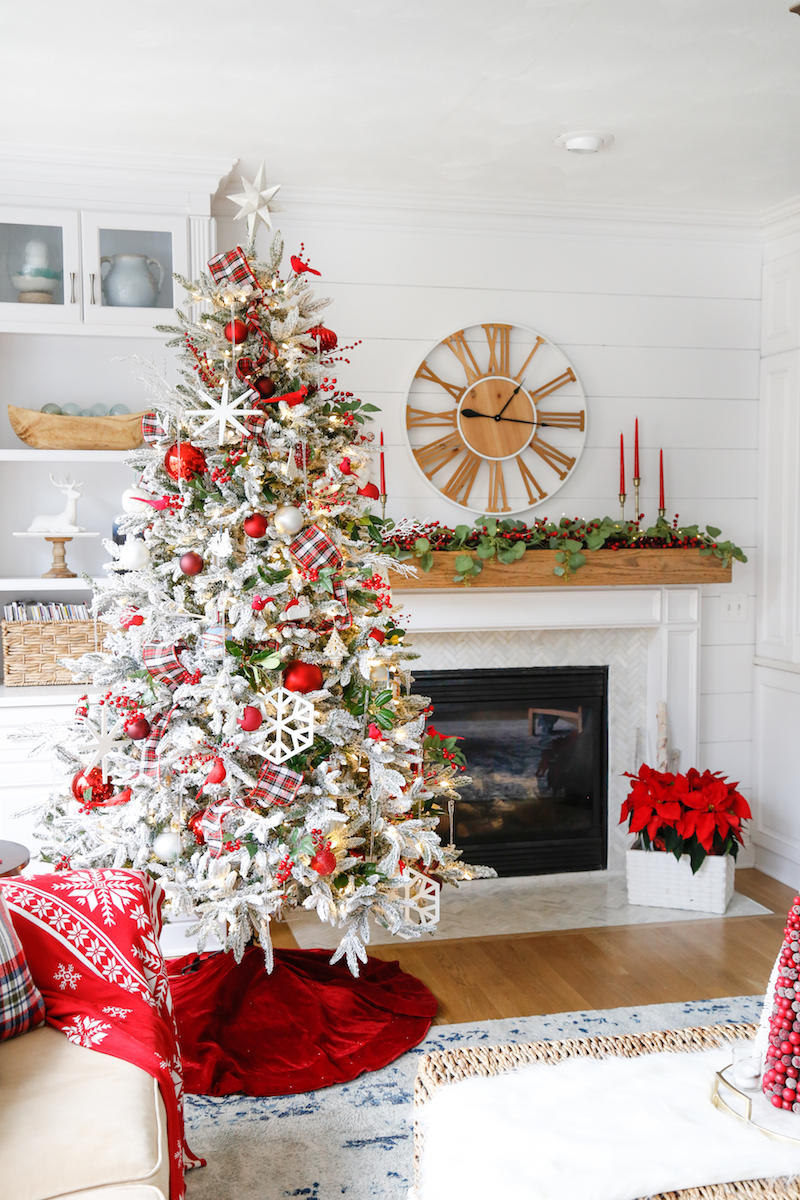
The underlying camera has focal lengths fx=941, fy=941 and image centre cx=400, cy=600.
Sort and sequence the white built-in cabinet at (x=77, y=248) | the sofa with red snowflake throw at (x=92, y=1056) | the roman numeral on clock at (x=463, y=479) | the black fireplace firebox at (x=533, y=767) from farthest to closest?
the black fireplace firebox at (x=533, y=767), the roman numeral on clock at (x=463, y=479), the white built-in cabinet at (x=77, y=248), the sofa with red snowflake throw at (x=92, y=1056)

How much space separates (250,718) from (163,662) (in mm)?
278

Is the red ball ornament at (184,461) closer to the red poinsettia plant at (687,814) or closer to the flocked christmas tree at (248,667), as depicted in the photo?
the flocked christmas tree at (248,667)

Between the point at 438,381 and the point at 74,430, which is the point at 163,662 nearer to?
the point at 74,430

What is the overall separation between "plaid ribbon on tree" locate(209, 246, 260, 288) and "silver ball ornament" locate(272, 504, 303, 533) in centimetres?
60

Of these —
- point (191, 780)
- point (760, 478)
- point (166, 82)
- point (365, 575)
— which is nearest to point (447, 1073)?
point (191, 780)

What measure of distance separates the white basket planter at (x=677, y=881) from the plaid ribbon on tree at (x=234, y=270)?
2.41 meters

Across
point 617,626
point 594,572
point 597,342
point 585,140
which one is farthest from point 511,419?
point 585,140

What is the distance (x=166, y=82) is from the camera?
2.50m

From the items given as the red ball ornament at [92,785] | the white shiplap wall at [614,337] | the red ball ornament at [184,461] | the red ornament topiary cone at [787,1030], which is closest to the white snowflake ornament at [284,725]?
the red ball ornament at [92,785]

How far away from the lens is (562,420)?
3.65 metres

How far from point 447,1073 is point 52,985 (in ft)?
2.36

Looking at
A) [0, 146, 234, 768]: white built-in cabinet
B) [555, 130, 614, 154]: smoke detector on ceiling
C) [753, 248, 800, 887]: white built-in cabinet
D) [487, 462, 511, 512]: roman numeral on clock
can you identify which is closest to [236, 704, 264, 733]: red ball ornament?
[0, 146, 234, 768]: white built-in cabinet

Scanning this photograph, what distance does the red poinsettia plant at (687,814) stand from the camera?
3.31 metres

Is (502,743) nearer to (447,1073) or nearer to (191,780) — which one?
(191,780)
